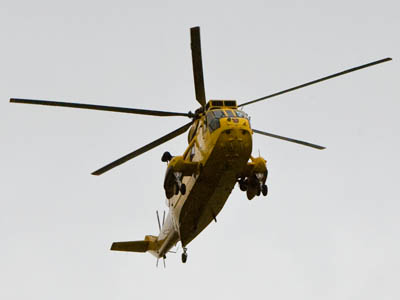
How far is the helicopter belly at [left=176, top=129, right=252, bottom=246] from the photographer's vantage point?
20438mm

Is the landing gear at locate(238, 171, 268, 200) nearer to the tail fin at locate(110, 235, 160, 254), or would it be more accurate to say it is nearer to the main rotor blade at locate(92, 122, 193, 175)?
the main rotor blade at locate(92, 122, 193, 175)

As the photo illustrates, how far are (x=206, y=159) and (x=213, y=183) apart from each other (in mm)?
1280

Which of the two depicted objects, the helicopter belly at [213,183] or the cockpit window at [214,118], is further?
the cockpit window at [214,118]

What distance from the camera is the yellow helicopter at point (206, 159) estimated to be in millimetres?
20484

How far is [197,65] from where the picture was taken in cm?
2066

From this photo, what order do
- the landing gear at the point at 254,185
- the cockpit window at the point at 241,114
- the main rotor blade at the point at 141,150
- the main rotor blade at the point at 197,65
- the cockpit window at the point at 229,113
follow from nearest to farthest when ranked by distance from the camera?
the main rotor blade at the point at 197,65, the cockpit window at the point at 229,113, the cockpit window at the point at 241,114, the main rotor blade at the point at 141,150, the landing gear at the point at 254,185

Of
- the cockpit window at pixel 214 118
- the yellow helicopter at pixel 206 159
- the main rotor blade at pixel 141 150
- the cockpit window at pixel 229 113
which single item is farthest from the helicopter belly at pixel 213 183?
the main rotor blade at pixel 141 150

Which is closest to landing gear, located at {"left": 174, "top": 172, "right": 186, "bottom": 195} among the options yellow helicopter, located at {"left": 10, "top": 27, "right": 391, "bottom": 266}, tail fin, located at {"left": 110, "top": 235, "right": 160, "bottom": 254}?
yellow helicopter, located at {"left": 10, "top": 27, "right": 391, "bottom": 266}

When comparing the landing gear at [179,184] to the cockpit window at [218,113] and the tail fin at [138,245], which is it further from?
the tail fin at [138,245]

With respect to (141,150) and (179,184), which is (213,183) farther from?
(141,150)

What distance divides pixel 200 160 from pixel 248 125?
7.01 ft

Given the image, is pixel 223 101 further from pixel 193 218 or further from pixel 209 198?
pixel 193 218

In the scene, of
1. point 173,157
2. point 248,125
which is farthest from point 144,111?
point 248,125

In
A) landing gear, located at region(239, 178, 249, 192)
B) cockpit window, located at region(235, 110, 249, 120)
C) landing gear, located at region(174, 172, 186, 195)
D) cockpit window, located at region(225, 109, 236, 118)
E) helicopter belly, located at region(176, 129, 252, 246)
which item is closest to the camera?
helicopter belly, located at region(176, 129, 252, 246)
